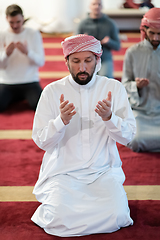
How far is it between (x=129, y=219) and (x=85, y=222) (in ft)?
0.88

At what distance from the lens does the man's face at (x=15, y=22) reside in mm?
3973

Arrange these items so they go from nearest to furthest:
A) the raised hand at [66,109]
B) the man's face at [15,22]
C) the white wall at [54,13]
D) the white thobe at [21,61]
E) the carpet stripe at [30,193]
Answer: the raised hand at [66,109] < the carpet stripe at [30,193] < the man's face at [15,22] < the white thobe at [21,61] < the white wall at [54,13]

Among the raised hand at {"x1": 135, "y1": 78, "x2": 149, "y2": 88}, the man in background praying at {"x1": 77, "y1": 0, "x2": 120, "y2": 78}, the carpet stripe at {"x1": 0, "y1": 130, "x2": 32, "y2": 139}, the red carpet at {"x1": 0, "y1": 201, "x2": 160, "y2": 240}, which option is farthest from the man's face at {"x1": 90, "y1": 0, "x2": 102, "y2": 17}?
the red carpet at {"x1": 0, "y1": 201, "x2": 160, "y2": 240}

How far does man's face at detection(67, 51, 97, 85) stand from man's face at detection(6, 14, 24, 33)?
2029 millimetres

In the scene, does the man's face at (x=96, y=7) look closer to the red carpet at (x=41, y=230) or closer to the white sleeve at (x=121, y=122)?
the white sleeve at (x=121, y=122)

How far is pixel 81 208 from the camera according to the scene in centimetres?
206

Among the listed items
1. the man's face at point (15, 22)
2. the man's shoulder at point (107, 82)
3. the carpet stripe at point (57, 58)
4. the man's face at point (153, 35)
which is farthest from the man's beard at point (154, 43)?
the carpet stripe at point (57, 58)

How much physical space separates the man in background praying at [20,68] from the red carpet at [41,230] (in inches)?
76.0

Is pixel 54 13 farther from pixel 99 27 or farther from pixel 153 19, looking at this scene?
pixel 153 19

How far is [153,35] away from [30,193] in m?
1.68

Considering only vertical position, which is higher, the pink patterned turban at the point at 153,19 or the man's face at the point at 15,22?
the pink patterned turban at the point at 153,19

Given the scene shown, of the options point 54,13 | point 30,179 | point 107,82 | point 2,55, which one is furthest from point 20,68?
point 54,13

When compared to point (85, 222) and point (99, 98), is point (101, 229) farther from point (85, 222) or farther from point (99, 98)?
point (99, 98)

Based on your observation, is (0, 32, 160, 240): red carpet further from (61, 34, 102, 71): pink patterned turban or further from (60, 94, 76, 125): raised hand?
(61, 34, 102, 71): pink patterned turban
